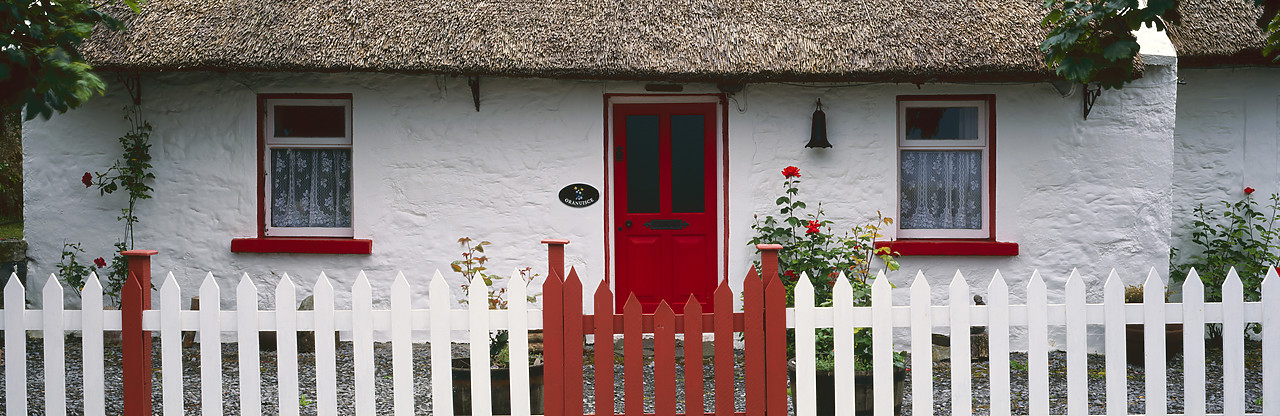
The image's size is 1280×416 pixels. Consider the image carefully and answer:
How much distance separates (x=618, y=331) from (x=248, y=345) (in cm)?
142

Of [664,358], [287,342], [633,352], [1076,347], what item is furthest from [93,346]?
[1076,347]

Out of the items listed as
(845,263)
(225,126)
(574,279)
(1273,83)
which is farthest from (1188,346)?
(225,126)

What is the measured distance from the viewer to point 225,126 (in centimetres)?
660

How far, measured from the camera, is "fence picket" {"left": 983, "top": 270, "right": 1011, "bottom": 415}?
3.41 meters

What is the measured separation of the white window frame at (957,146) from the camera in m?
6.52

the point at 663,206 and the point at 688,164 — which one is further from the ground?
the point at 688,164

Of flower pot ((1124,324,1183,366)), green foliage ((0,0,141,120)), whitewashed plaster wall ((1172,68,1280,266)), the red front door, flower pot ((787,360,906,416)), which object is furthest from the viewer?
whitewashed plaster wall ((1172,68,1280,266))

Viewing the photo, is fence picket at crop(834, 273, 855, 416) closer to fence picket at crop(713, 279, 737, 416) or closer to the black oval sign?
fence picket at crop(713, 279, 737, 416)

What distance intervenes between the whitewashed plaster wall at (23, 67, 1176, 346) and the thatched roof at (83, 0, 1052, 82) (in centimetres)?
45

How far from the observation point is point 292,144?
669 centimetres

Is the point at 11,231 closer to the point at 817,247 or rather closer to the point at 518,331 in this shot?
the point at 817,247

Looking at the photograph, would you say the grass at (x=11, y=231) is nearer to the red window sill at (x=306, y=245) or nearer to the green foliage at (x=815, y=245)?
the red window sill at (x=306, y=245)

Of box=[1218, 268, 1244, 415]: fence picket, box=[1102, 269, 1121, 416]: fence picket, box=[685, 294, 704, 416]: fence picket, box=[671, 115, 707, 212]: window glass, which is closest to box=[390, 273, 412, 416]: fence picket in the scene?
box=[685, 294, 704, 416]: fence picket

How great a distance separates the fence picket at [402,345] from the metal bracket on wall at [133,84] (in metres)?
4.31
